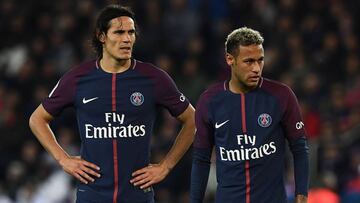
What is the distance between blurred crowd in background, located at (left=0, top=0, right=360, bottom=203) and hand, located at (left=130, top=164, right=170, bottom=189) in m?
4.19

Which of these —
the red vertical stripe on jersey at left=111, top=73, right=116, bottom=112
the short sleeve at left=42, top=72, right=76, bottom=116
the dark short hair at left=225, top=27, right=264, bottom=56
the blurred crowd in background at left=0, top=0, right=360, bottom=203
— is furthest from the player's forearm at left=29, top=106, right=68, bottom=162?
the blurred crowd in background at left=0, top=0, right=360, bottom=203

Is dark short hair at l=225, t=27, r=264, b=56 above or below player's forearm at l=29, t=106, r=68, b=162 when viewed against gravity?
above

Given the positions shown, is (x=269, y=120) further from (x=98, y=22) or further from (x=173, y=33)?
(x=173, y=33)

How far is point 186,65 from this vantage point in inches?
535

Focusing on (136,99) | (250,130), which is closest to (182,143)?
(136,99)

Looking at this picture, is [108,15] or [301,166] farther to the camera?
[108,15]

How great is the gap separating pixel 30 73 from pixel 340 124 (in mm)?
5002

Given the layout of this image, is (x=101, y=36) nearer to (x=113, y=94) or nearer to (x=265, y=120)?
(x=113, y=94)

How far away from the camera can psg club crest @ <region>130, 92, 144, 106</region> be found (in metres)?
6.51

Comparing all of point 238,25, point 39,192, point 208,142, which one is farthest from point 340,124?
point 208,142

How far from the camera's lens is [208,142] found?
6.40 metres

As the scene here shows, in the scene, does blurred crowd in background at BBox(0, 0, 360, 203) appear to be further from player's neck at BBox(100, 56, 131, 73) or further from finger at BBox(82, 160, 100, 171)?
finger at BBox(82, 160, 100, 171)

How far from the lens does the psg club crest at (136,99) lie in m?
6.51

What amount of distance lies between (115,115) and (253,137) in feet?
3.13
